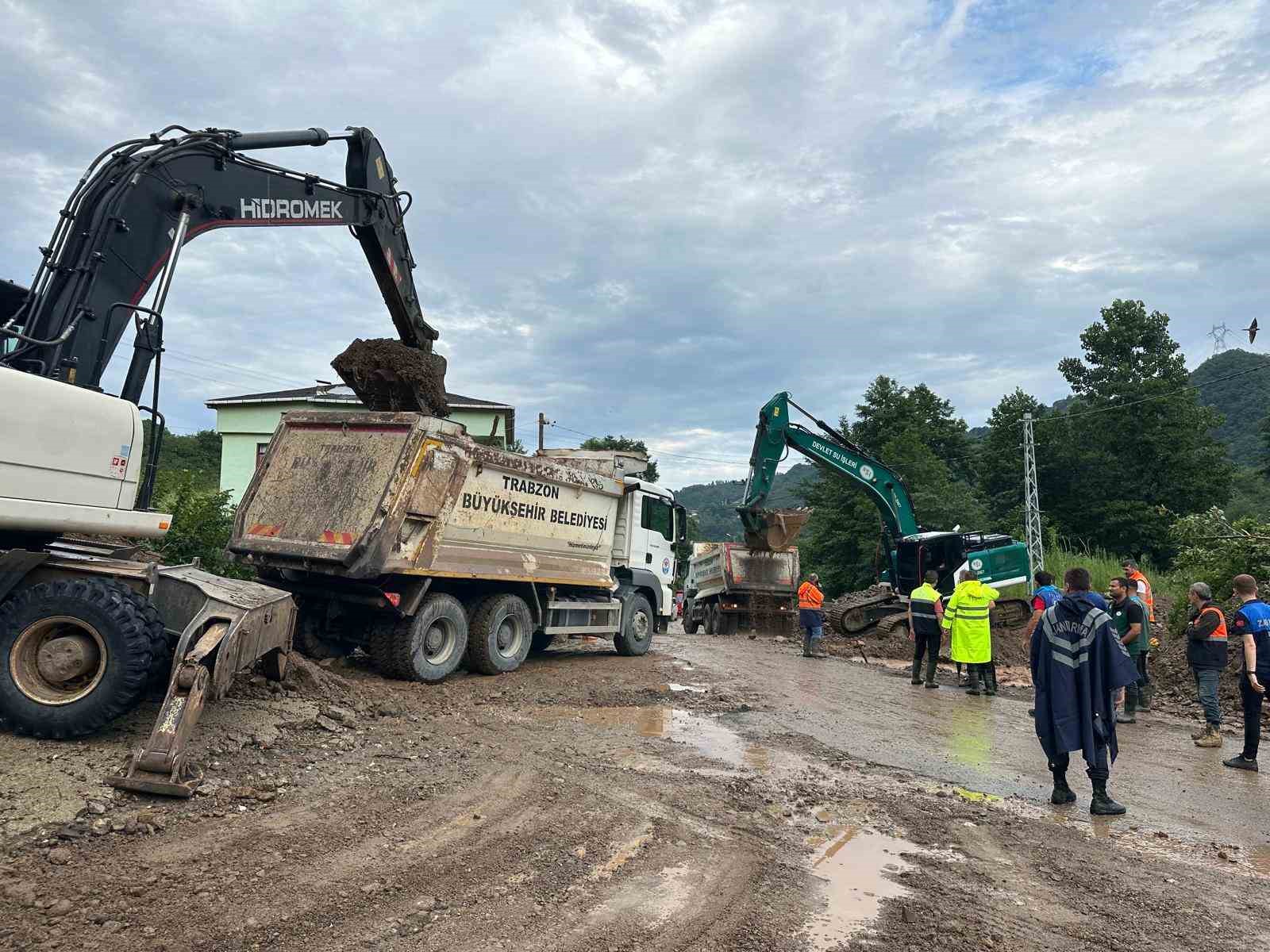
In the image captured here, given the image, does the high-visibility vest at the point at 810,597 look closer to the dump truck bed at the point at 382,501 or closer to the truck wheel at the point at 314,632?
the dump truck bed at the point at 382,501

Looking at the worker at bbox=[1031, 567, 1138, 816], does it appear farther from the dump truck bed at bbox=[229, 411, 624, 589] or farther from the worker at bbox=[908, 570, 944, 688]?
the worker at bbox=[908, 570, 944, 688]

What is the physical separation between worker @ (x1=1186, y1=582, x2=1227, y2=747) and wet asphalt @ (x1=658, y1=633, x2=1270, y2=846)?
241 millimetres

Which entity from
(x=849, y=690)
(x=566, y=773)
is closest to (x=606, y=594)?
(x=849, y=690)

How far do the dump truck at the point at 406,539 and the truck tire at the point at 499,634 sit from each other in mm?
17

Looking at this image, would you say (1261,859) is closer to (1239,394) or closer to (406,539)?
(406,539)

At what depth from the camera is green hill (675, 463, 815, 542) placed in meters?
49.7

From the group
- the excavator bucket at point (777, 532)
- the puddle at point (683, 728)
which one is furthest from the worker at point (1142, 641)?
the excavator bucket at point (777, 532)

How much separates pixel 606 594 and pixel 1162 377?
38.4 m

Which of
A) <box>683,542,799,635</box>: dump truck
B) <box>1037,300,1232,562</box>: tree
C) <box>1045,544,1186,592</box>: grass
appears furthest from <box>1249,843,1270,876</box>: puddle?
<box>1037,300,1232,562</box>: tree

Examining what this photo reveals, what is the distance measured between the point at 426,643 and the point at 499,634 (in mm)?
1217

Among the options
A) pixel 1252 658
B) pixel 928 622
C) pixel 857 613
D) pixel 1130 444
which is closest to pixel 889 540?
pixel 857 613

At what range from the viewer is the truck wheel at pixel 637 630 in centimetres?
1326

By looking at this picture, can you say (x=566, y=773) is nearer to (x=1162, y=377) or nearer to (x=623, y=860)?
(x=623, y=860)

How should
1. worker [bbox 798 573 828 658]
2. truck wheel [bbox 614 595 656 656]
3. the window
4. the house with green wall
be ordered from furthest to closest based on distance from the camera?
the house with green wall
worker [bbox 798 573 828 658]
the window
truck wheel [bbox 614 595 656 656]
